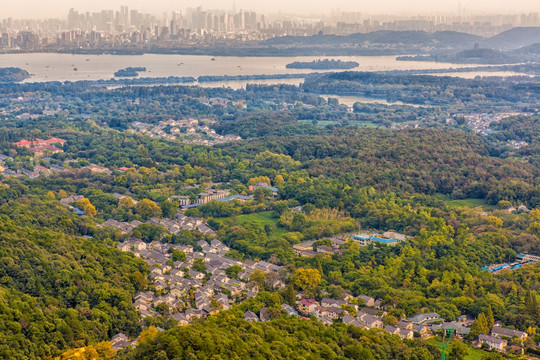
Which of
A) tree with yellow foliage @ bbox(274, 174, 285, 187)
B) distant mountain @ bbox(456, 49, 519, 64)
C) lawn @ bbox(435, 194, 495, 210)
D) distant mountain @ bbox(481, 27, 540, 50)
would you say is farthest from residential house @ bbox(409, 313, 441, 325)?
distant mountain @ bbox(481, 27, 540, 50)

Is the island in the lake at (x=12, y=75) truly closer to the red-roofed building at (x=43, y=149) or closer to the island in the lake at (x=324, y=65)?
the island in the lake at (x=324, y=65)

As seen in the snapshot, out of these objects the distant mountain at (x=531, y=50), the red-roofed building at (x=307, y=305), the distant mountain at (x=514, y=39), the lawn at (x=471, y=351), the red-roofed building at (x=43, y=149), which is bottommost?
the lawn at (x=471, y=351)

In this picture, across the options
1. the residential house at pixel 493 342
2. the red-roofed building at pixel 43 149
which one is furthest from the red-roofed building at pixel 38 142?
the residential house at pixel 493 342

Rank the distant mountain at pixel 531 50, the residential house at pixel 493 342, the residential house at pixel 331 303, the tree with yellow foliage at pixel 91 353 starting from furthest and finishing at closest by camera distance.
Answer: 1. the distant mountain at pixel 531 50
2. the residential house at pixel 331 303
3. the residential house at pixel 493 342
4. the tree with yellow foliage at pixel 91 353

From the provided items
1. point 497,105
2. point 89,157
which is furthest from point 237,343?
point 497,105

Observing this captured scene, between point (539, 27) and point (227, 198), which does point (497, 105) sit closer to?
point (227, 198)

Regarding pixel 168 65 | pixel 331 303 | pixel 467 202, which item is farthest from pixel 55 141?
pixel 168 65

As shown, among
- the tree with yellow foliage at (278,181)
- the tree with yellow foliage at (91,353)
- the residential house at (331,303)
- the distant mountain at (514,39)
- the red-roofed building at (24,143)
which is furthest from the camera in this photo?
the distant mountain at (514,39)

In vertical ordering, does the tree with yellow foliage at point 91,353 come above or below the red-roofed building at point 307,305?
above

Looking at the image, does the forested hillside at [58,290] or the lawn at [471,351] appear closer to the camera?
the forested hillside at [58,290]
